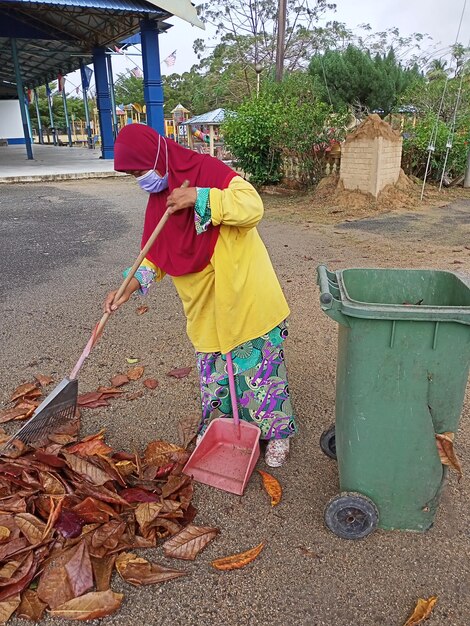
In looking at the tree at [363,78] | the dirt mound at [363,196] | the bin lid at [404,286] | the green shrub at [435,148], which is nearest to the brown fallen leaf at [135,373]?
the bin lid at [404,286]

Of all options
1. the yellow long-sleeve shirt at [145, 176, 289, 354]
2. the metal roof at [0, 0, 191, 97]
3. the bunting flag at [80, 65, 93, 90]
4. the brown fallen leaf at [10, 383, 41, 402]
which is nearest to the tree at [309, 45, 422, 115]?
the metal roof at [0, 0, 191, 97]

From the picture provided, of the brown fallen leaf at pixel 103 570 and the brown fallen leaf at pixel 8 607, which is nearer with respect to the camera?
the brown fallen leaf at pixel 8 607

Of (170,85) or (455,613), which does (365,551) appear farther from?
(170,85)

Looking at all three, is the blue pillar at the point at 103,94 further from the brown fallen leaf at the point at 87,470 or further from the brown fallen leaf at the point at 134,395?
the brown fallen leaf at the point at 87,470

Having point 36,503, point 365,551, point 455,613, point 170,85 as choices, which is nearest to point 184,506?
point 36,503

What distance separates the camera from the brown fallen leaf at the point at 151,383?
10.1ft

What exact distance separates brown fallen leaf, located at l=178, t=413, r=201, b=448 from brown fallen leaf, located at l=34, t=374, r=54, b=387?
1.01 metres

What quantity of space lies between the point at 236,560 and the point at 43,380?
1882mm

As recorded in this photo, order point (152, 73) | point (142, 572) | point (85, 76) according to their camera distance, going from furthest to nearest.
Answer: point (85, 76) < point (152, 73) < point (142, 572)

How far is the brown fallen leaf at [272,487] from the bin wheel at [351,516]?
27 cm

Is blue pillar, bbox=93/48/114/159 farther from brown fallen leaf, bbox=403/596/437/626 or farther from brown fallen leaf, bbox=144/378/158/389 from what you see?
brown fallen leaf, bbox=403/596/437/626

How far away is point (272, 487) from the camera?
219 cm

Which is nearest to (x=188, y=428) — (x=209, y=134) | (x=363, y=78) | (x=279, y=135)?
(x=279, y=135)

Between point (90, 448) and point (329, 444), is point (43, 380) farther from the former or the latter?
point (329, 444)
